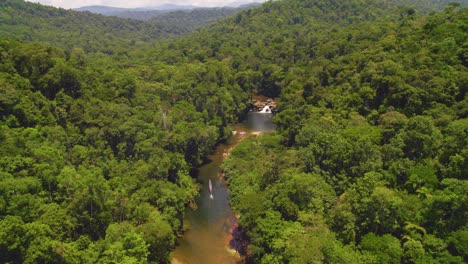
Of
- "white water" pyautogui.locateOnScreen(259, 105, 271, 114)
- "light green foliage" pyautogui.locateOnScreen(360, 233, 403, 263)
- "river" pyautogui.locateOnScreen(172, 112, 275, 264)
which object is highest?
"light green foliage" pyautogui.locateOnScreen(360, 233, 403, 263)

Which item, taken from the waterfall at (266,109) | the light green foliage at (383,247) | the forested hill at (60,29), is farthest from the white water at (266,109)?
the forested hill at (60,29)

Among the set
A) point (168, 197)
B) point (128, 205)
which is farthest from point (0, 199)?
point (168, 197)

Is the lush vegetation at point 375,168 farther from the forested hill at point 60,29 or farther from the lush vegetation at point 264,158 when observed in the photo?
the forested hill at point 60,29

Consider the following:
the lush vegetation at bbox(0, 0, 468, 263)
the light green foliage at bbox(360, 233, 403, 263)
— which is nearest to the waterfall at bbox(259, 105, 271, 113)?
the lush vegetation at bbox(0, 0, 468, 263)

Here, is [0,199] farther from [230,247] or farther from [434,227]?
[434,227]

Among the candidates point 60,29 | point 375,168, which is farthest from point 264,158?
point 60,29

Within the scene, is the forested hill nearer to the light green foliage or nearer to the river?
the river

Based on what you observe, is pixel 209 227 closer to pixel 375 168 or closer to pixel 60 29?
pixel 375 168
